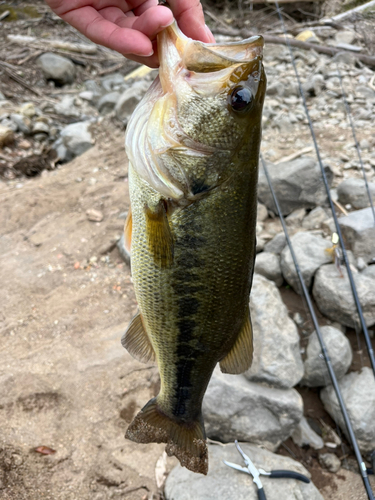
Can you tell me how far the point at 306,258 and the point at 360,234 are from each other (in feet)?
2.28

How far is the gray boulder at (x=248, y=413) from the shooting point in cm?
316

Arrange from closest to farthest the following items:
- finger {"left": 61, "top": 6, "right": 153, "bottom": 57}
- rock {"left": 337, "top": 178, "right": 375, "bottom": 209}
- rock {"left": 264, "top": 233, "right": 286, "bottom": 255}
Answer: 1. finger {"left": 61, "top": 6, "right": 153, "bottom": 57}
2. rock {"left": 264, "top": 233, "right": 286, "bottom": 255}
3. rock {"left": 337, "top": 178, "right": 375, "bottom": 209}

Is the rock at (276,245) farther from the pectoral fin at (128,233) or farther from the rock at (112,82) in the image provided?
the rock at (112,82)

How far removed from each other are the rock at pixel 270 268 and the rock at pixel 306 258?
0.21 feet

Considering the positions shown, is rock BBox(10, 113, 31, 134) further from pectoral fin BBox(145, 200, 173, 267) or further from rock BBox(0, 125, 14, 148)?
pectoral fin BBox(145, 200, 173, 267)

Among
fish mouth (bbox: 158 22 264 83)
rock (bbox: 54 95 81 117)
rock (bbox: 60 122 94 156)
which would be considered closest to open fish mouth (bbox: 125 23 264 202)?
fish mouth (bbox: 158 22 264 83)

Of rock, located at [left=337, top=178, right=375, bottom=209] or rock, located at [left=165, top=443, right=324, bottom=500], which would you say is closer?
rock, located at [left=165, top=443, right=324, bottom=500]

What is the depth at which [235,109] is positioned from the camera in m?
1.51

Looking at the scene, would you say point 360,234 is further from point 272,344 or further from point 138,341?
point 138,341

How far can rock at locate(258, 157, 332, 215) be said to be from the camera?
16.6 ft

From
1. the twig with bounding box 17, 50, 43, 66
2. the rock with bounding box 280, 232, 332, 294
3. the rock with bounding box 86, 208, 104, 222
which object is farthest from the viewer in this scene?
the twig with bounding box 17, 50, 43, 66

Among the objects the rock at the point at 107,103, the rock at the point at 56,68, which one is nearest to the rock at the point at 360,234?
the rock at the point at 107,103

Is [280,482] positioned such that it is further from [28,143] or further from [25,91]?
[25,91]

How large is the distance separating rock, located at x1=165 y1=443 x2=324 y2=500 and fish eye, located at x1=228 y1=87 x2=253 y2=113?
249cm
